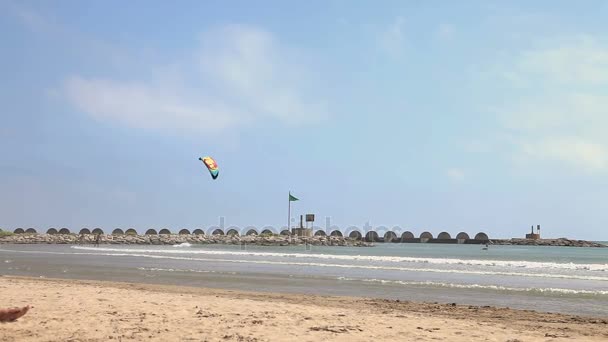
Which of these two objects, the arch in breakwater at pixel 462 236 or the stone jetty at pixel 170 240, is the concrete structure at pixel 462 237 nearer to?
the arch in breakwater at pixel 462 236

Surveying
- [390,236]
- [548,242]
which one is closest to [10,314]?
[390,236]

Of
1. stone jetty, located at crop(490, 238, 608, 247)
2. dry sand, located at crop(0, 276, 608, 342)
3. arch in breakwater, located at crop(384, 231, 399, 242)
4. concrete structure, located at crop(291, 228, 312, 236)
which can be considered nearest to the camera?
dry sand, located at crop(0, 276, 608, 342)

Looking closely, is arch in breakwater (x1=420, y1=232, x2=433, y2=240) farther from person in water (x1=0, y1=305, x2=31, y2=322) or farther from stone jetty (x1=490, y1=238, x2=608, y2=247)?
person in water (x1=0, y1=305, x2=31, y2=322)

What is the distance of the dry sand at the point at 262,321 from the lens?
8.50 metres

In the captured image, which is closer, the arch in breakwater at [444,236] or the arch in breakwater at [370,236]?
the arch in breakwater at [370,236]

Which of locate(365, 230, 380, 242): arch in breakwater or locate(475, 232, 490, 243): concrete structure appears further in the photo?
locate(475, 232, 490, 243): concrete structure

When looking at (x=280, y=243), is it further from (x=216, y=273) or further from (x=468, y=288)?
(x=468, y=288)

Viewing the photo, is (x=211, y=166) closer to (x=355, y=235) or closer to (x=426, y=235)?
(x=355, y=235)

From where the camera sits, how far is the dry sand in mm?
8500

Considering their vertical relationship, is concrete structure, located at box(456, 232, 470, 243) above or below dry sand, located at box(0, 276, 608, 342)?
below

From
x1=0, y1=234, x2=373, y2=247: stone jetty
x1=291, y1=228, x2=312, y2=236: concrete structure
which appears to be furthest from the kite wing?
x1=291, y1=228, x2=312, y2=236: concrete structure

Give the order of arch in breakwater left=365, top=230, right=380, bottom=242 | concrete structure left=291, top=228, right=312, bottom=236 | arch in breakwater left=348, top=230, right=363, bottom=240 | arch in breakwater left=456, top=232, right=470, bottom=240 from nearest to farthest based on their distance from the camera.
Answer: concrete structure left=291, top=228, right=312, bottom=236
arch in breakwater left=348, top=230, right=363, bottom=240
arch in breakwater left=365, top=230, right=380, bottom=242
arch in breakwater left=456, top=232, right=470, bottom=240

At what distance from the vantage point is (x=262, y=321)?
31.8ft

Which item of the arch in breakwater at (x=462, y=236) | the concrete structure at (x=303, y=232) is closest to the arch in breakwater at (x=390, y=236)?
the arch in breakwater at (x=462, y=236)
